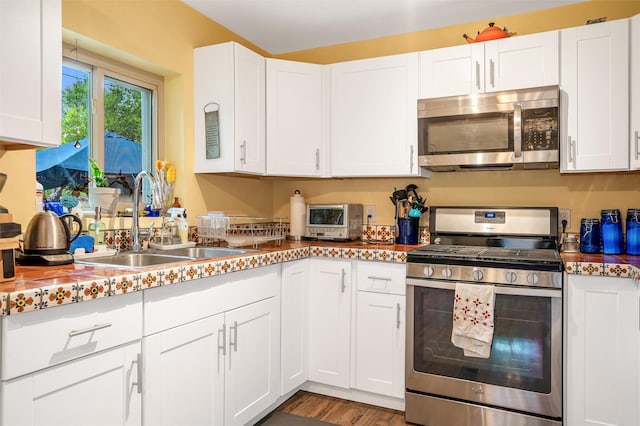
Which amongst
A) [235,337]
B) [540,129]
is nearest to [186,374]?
[235,337]

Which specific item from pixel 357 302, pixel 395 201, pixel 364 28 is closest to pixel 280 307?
pixel 357 302

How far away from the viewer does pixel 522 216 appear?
262 cm

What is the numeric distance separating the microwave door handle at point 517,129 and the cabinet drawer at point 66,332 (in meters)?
2.00

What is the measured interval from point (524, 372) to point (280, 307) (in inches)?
50.1

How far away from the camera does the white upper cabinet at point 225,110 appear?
2592 millimetres

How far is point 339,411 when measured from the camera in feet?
8.09

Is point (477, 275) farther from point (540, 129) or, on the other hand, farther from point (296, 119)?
point (296, 119)

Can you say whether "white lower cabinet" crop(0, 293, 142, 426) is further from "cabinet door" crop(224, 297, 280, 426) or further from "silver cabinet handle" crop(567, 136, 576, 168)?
"silver cabinet handle" crop(567, 136, 576, 168)

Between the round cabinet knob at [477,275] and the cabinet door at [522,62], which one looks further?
the cabinet door at [522,62]

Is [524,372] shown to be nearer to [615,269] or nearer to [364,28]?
[615,269]

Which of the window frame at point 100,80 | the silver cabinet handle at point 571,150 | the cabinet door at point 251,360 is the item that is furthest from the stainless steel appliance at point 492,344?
the window frame at point 100,80

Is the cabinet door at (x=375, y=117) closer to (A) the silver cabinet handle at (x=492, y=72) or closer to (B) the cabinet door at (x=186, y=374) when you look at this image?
(A) the silver cabinet handle at (x=492, y=72)

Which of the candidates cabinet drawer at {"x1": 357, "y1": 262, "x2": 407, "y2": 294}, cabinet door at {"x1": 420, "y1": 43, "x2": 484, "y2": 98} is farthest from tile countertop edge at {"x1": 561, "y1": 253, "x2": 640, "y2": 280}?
cabinet door at {"x1": 420, "y1": 43, "x2": 484, "y2": 98}

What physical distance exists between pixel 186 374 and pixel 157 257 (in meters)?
0.70
